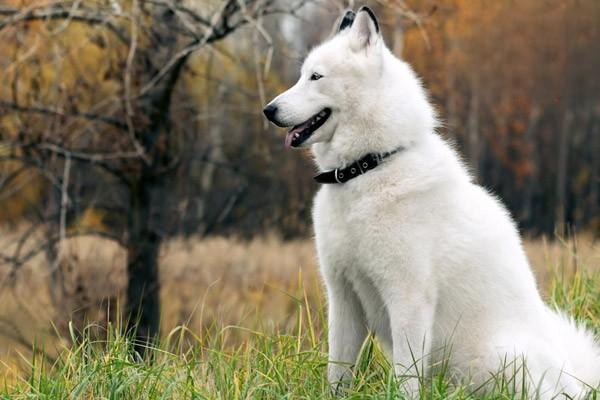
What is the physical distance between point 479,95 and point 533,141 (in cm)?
215

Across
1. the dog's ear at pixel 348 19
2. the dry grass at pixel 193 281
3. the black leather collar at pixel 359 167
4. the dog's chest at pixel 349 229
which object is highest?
the dog's ear at pixel 348 19

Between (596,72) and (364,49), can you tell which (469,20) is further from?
(364,49)

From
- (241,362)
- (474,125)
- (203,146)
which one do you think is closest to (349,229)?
A: (241,362)

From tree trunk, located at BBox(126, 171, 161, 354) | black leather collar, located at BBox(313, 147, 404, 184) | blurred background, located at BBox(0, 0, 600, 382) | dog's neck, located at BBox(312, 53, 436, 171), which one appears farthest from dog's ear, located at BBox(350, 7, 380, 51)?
tree trunk, located at BBox(126, 171, 161, 354)

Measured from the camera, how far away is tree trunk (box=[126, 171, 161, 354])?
307 inches

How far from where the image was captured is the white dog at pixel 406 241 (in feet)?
11.5

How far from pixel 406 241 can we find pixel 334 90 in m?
0.74

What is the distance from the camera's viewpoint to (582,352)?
3.86 m

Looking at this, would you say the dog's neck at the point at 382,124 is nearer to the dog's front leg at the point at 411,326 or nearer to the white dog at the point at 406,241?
the white dog at the point at 406,241

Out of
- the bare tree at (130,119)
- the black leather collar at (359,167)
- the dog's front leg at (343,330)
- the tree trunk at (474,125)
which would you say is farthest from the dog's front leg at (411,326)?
the tree trunk at (474,125)

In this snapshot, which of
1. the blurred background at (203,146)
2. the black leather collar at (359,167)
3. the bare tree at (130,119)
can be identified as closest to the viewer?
the black leather collar at (359,167)

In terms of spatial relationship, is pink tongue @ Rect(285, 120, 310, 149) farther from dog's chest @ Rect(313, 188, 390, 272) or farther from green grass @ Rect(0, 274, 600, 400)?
green grass @ Rect(0, 274, 600, 400)

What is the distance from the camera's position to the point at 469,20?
23188mm

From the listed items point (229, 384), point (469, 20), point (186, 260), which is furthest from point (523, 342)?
point (469, 20)
